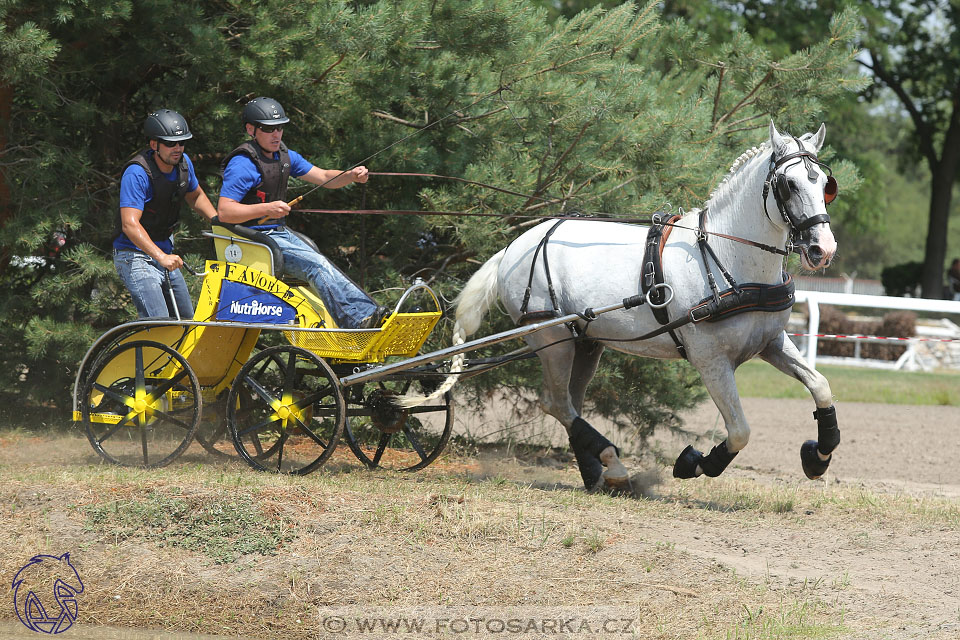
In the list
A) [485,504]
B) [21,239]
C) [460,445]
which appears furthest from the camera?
[460,445]

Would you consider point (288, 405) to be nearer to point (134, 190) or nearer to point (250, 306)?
point (250, 306)

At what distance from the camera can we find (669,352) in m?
6.47

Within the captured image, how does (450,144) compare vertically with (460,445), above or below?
above

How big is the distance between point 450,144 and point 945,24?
22.5 metres

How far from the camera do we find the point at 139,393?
6.56 m

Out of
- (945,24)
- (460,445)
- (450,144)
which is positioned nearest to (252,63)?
(450,144)

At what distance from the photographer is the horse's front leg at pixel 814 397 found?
6180mm

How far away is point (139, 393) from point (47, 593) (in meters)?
1.89

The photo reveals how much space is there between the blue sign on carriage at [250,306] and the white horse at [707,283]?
1.25m

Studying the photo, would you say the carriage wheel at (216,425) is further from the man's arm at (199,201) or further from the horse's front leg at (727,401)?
the horse's front leg at (727,401)

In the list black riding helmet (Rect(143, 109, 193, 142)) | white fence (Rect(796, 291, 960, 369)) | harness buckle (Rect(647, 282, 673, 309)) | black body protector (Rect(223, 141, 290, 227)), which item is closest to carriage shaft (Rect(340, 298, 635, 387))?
harness buckle (Rect(647, 282, 673, 309))

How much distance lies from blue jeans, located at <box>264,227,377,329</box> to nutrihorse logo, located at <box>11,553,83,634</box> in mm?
2194

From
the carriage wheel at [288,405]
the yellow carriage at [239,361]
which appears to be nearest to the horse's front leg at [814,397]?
the yellow carriage at [239,361]

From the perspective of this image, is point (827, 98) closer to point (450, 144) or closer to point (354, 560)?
point (450, 144)
